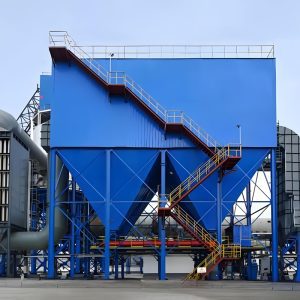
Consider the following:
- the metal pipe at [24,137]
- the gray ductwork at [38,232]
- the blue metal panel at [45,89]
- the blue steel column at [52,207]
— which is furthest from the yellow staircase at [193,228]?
the blue metal panel at [45,89]

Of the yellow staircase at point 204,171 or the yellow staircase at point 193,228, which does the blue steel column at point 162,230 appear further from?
the yellow staircase at point 193,228

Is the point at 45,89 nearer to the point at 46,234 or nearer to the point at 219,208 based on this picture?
the point at 46,234

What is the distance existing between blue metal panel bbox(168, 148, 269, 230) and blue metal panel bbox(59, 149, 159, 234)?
1.88 metres

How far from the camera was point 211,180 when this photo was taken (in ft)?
141

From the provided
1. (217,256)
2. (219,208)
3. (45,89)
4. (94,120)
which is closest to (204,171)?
(219,208)

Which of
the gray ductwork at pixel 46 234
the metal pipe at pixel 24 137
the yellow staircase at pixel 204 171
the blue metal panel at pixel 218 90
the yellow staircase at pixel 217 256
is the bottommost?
the yellow staircase at pixel 217 256

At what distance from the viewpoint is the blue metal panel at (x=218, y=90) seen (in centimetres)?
4328

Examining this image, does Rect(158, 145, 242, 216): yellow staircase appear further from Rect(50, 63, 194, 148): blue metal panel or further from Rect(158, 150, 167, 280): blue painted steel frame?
Rect(50, 63, 194, 148): blue metal panel

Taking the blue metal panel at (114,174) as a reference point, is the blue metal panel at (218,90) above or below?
above

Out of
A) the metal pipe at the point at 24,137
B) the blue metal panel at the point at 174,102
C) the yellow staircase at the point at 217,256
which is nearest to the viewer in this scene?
the yellow staircase at the point at 217,256

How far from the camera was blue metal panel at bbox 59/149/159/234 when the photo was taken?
42.8 metres

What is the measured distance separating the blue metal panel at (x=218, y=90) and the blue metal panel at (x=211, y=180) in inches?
68.0

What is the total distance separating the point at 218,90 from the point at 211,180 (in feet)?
19.6

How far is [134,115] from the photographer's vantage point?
142ft
